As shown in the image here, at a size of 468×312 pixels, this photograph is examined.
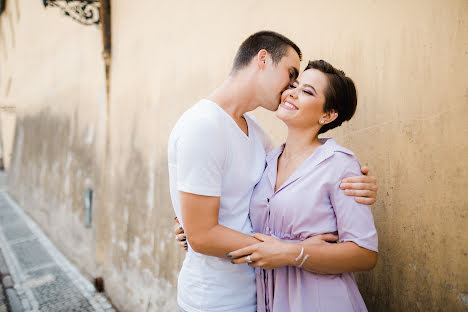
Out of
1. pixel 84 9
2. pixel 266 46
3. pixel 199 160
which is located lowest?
pixel 199 160

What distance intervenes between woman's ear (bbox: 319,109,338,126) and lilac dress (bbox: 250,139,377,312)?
11cm

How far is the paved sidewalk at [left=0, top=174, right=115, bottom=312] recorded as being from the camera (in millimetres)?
4941

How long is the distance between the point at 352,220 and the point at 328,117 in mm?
547

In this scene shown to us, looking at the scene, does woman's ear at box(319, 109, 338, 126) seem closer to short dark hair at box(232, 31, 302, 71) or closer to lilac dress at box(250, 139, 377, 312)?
lilac dress at box(250, 139, 377, 312)

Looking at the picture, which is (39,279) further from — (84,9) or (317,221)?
(317,221)

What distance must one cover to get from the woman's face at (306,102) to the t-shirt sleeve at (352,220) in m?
0.37

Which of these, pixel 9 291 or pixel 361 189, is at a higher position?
pixel 361 189

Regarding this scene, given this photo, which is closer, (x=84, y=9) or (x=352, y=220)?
(x=352, y=220)

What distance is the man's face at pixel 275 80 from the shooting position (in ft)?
6.31

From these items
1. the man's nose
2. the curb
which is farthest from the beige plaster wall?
the curb

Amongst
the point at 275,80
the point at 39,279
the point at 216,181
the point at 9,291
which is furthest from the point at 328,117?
the point at 39,279

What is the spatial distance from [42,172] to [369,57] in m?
9.23

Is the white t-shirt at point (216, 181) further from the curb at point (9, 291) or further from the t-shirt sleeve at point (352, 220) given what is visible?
the curb at point (9, 291)

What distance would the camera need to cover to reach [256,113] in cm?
279
